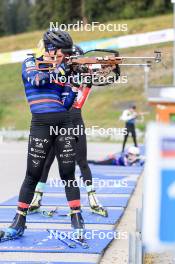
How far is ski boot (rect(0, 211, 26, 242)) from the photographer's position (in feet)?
21.5

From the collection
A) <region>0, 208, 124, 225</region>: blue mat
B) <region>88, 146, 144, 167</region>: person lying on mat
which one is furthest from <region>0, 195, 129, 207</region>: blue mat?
<region>88, 146, 144, 167</region>: person lying on mat

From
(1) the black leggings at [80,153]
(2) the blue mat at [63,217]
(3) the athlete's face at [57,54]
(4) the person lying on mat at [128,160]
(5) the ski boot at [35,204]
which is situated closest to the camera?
(3) the athlete's face at [57,54]

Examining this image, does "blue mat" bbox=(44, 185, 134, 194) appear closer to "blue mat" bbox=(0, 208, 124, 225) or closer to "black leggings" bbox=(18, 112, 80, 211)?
"blue mat" bbox=(0, 208, 124, 225)

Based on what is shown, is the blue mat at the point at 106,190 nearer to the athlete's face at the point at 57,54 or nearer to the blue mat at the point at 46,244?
the blue mat at the point at 46,244

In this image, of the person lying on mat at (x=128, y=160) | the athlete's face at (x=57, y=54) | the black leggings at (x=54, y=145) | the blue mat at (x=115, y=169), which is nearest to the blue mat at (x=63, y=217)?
the black leggings at (x=54, y=145)

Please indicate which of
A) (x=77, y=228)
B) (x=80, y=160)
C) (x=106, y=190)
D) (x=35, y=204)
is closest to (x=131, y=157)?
(x=106, y=190)

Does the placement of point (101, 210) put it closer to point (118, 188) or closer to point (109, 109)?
point (118, 188)

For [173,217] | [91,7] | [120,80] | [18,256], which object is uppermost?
[91,7]

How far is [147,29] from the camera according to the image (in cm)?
4500

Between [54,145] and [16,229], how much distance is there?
901 mm

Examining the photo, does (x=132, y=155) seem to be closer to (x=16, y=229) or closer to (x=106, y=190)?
(x=106, y=190)

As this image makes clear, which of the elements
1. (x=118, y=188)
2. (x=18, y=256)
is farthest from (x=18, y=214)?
(x=118, y=188)

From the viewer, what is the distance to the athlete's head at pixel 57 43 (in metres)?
6.55

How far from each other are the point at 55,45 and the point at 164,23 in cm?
4140
